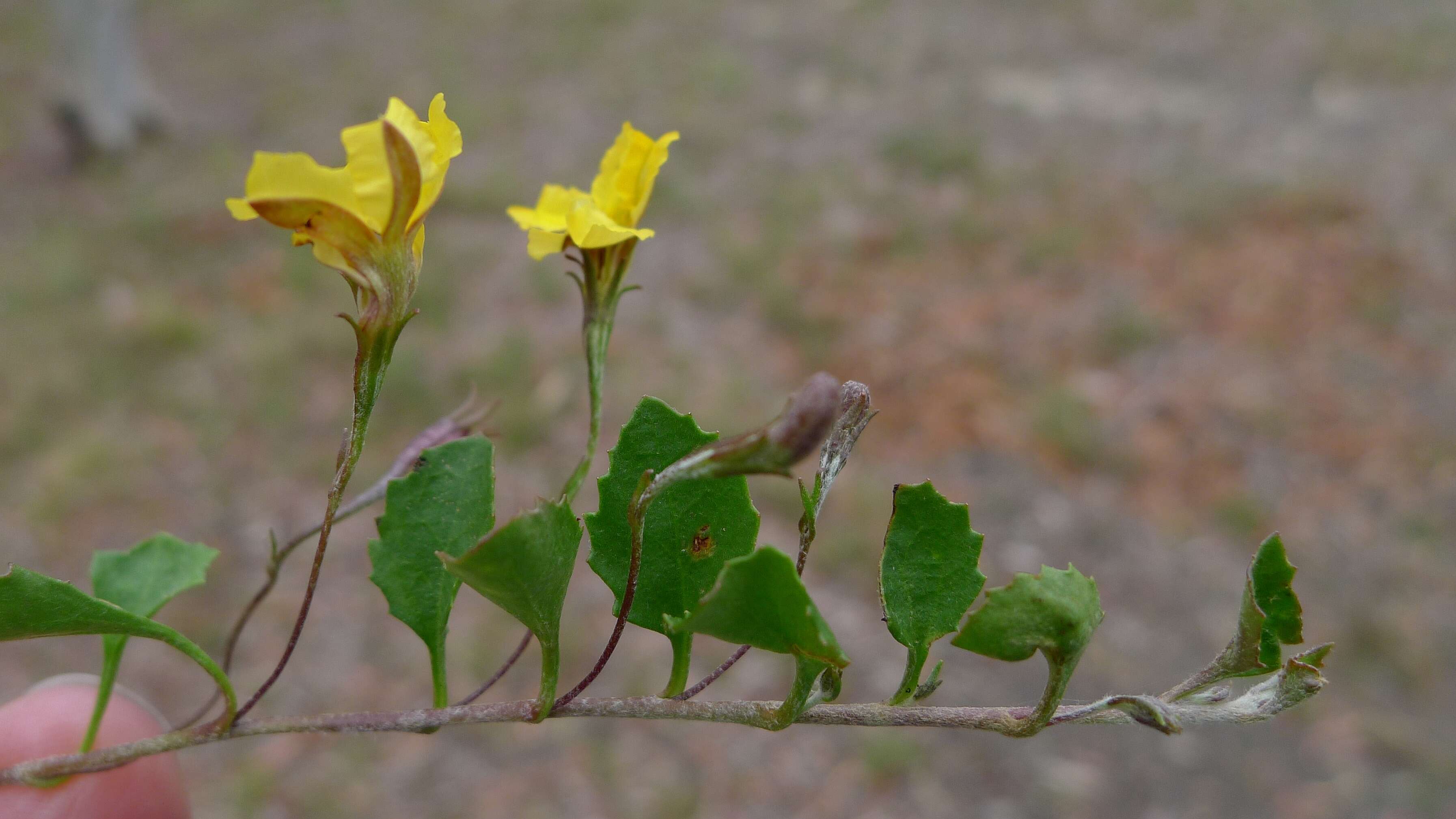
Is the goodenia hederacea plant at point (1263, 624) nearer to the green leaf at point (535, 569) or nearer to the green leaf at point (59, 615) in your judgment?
the green leaf at point (535, 569)

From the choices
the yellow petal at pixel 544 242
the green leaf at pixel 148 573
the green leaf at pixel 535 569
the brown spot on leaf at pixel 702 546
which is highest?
the yellow petal at pixel 544 242

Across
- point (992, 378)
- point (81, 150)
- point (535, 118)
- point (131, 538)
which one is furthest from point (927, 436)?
point (81, 150)

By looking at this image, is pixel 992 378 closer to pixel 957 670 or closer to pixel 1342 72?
pixel 957 670

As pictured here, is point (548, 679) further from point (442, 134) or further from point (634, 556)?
point (442, 134)

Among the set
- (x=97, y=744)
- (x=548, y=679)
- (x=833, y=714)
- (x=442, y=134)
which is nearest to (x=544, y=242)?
(x=442, y=134)

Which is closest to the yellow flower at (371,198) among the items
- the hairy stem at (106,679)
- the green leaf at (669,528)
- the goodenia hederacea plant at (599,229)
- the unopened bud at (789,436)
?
the goodenia hederacea plant at (599,229)

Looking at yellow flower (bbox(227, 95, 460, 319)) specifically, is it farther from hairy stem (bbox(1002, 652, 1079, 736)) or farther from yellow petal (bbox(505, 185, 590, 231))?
hairy stem (bbox(1002, 652, 1079, 736))

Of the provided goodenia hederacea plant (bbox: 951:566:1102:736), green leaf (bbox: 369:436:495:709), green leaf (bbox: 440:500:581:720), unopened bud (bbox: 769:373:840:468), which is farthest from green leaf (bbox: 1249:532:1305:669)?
green leaf (bbox: 369:436:495:709)
